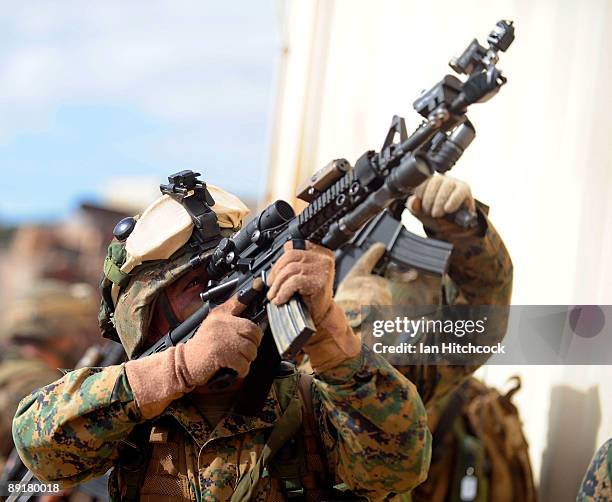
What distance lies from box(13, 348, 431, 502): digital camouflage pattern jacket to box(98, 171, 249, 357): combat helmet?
0.68 ft

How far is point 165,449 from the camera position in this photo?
3.03 meters

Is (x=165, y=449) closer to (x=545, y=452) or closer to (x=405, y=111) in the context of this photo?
(x=545, y=452)

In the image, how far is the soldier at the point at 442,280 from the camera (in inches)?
146

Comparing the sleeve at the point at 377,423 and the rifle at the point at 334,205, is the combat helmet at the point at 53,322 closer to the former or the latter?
the rifle at the point at 334,205

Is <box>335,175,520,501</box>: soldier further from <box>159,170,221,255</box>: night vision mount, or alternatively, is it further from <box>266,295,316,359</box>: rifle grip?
<box>266,295,316,359</box>: rifle grip

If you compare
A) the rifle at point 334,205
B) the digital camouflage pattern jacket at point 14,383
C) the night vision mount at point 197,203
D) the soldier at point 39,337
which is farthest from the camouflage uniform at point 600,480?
the soldier at point 39,337

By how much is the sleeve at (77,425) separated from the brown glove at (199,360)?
0.06m

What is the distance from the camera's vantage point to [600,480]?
2.99 metres

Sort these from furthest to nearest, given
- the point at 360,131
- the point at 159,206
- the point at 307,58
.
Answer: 1. the point at 307,58
2. the point at 360,131
3. the point at 159,206

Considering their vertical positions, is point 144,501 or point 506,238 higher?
point 506,238

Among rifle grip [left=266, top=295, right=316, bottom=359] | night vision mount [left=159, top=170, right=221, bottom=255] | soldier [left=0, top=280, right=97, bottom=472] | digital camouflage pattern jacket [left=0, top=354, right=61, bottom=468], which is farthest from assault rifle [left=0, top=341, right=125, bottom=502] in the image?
rifle grip [left=266, top=295, right=316, bottom=359]

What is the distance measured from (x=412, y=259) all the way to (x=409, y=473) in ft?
3.35

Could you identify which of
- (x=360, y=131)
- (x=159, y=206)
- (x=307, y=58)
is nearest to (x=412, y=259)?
(x=159, y=206)

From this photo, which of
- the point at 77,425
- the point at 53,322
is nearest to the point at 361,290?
the point at 77,425
